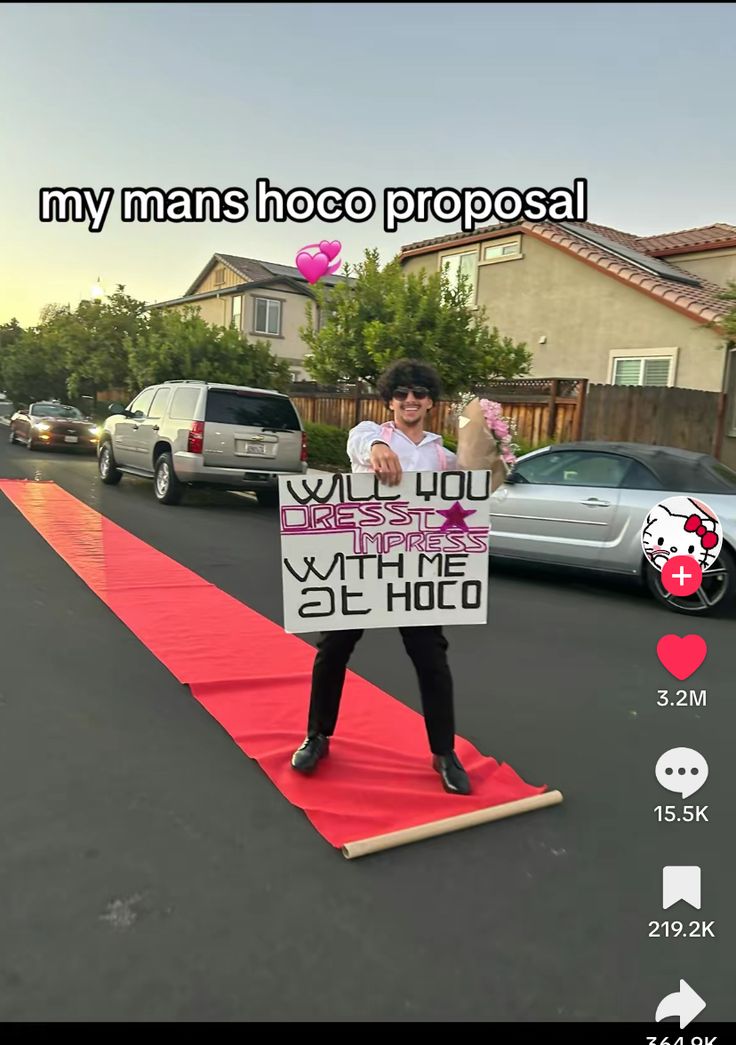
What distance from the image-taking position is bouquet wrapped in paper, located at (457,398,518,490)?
3.31m

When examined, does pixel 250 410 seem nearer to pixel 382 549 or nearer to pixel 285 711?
pixel 285 711

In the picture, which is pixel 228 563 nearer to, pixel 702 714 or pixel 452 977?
pixel 702 714

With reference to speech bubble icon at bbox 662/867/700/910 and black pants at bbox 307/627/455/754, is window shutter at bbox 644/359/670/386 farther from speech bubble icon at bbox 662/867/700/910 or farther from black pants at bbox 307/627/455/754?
speech bubble icon at bbox 662/867/700/910

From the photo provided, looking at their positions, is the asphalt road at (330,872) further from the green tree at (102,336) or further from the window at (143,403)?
the green tree at (102,336)

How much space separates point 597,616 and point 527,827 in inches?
150

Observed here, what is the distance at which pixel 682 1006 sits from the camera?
2283mm

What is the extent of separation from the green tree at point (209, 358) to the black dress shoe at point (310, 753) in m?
18.7

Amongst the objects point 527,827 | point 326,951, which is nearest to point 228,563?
point 527,827

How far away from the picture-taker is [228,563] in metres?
8.49

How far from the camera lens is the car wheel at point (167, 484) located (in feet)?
41.4

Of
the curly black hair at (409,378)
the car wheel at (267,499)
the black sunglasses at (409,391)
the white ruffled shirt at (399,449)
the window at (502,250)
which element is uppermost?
the window at (502,250)

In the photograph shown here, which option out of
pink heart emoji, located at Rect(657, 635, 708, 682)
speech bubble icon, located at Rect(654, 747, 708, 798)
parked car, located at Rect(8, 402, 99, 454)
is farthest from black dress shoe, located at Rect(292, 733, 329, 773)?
parked car, located at Rect(8, 402, 99, 454)

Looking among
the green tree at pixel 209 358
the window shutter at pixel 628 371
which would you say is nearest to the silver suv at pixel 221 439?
the green tree at pixel 209 358

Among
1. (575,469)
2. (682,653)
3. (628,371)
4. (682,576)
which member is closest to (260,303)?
(628,371)
